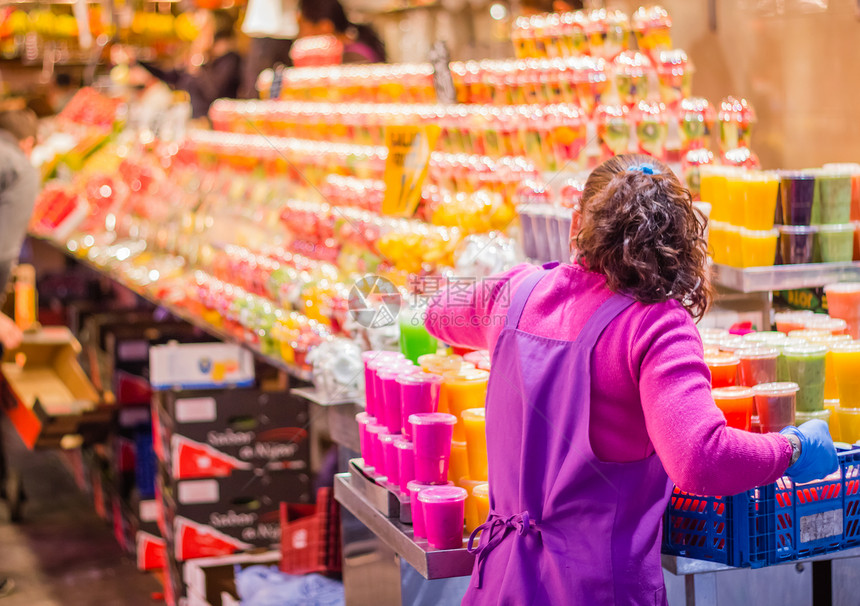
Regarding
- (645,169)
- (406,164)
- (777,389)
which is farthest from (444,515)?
(406,164)

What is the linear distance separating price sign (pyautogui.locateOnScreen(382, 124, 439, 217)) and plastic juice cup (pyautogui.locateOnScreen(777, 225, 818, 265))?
117 cm

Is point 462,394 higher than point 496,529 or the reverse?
higher

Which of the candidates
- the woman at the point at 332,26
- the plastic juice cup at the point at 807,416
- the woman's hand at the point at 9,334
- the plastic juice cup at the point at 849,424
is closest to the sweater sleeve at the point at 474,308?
the plastic juice cup at the point at 807,416

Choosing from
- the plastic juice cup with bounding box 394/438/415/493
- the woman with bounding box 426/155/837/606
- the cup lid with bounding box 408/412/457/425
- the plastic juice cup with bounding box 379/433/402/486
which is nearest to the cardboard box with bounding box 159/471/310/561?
the plastic juice cup with bounding box 379/433/402/486

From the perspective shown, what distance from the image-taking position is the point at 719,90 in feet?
15.3

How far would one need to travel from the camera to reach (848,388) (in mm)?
2273

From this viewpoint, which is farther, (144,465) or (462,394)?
(144,465)

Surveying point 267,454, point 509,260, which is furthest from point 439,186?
point 267,454

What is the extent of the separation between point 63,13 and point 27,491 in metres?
6.05

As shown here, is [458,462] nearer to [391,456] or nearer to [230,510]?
[391,456]

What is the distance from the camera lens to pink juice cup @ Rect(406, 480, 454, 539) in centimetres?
226

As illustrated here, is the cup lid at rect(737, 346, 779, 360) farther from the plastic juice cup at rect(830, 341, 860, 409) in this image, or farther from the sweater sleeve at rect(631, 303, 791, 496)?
the sweater sleeve at rect(631, 303, 791, 496)

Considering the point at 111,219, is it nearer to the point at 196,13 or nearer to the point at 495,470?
the point at 196,13

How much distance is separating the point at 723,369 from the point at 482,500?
1.83ft
